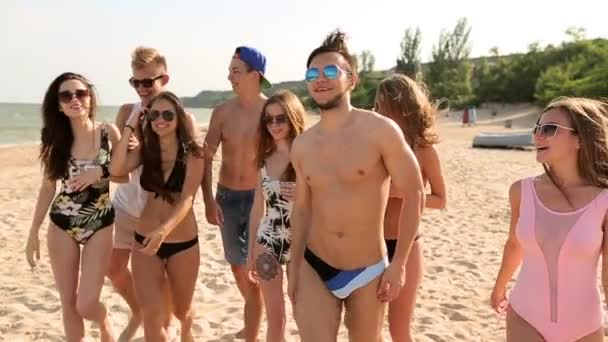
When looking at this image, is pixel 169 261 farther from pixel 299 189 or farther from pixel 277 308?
pixel 299 189

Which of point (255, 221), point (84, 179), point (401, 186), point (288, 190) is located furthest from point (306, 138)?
point (84, 179)

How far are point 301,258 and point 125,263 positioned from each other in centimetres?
197

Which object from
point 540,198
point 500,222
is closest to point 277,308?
point 540,198

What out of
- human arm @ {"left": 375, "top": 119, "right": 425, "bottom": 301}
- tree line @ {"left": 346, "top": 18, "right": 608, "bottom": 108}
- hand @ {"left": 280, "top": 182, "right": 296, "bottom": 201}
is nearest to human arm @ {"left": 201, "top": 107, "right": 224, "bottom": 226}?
hand @ {"left": 280, "top": 182, "right": 296, "bottom": 201}

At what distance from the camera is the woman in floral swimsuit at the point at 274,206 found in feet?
12.5

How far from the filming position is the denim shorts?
15.1 ft

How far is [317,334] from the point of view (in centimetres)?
295

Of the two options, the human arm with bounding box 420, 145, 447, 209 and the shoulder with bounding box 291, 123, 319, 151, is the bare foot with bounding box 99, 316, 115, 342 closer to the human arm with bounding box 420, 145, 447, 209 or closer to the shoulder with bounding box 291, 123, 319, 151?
the shoulder with bounding box 291, 123, 319, 151

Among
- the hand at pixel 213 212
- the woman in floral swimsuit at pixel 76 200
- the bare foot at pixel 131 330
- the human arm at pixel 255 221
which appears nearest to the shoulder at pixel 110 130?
the woman in floral swimsuit at pixel 76 200

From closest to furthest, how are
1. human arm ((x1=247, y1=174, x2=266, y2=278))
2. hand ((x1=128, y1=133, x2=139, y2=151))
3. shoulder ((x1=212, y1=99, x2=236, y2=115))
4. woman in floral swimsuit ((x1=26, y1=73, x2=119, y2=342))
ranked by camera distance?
woman in floral swimsuit ((x1=26, y1=73, x2=119, y2=342)) → human arm ((x1=247, y1=174, x2=266, y2=278)) → hand ((x1=128, y1=133, x2=139, y2=151)) → shoulder ((x1=212, y1=99, x2=236, y2=115))

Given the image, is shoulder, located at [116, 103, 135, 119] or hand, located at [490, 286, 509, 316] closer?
hand, located at [490, 286, 509, 316]

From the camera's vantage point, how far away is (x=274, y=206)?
151 inches

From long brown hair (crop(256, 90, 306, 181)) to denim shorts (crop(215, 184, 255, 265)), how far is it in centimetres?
64

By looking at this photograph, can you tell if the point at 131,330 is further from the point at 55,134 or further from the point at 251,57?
the point at 251,57
